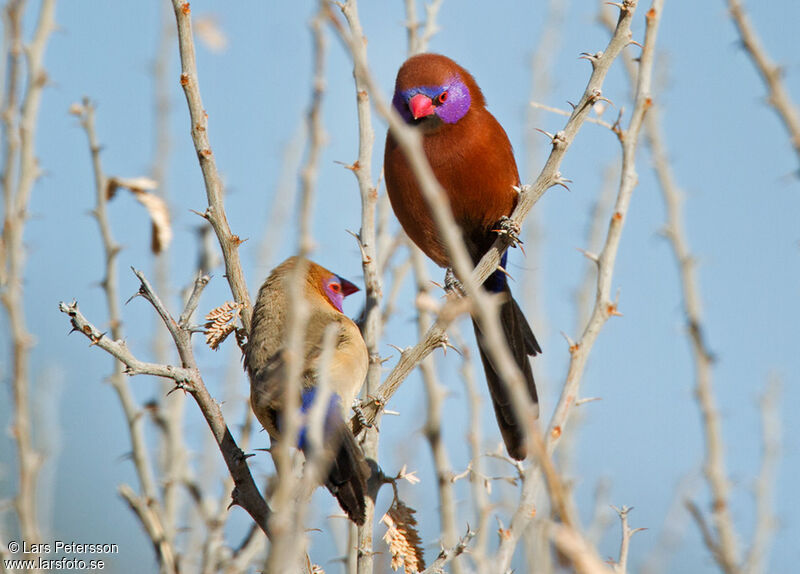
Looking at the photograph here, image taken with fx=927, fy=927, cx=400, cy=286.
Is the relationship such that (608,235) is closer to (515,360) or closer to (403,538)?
(403,538)

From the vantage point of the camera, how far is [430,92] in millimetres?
4309

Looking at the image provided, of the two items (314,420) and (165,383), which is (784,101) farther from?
(165,383)

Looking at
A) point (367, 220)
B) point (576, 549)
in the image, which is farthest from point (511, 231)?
point (576, 549)

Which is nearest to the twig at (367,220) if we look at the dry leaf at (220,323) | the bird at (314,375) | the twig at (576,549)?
the bird at (314,375)

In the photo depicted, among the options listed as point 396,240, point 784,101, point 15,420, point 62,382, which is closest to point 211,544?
point 15,420

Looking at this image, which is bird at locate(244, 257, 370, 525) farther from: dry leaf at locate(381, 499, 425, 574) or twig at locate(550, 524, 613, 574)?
twig at locate(550, 524, 613, 574)

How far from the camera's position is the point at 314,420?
141 centimetres

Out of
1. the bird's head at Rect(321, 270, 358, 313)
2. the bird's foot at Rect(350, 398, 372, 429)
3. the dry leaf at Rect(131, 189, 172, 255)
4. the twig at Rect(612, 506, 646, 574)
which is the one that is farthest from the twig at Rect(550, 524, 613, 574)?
the bird's head at Rect(321, 270, 358, 313)

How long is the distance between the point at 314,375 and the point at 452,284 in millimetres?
1334

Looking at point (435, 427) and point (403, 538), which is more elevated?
point (435, 427)

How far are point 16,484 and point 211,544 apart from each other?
0.79 meters

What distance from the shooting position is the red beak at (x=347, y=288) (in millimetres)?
4445

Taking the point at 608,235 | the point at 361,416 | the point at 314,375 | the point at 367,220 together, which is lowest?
the point at 361,416

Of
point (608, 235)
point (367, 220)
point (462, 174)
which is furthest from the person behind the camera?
point (462, 174)
